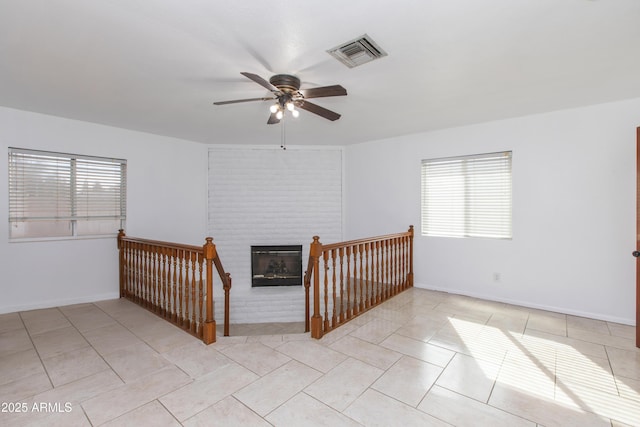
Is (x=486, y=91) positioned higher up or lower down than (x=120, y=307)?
higher up

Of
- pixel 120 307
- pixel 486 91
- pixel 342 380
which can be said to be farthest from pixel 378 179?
pixel 120 307

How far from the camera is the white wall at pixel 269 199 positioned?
5.27 metres

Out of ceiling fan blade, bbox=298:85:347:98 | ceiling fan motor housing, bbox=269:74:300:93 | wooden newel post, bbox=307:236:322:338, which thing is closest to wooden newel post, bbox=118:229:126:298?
wooden newel post, bbox=307:236:322:338

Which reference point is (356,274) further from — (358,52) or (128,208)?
(128,208)

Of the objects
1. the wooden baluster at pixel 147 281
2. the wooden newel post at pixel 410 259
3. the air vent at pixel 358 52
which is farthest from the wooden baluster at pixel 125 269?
the wooden newel post at pixel 410 259

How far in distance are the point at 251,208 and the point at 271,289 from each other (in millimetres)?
1532

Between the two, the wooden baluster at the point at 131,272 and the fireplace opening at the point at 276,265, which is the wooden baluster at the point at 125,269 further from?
the fireplace opening at the point at 276,265

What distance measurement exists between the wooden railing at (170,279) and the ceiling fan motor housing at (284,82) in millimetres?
1503

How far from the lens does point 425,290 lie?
14.5 ft

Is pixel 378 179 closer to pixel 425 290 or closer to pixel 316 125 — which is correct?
pixel 316 125

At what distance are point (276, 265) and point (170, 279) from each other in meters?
2.16

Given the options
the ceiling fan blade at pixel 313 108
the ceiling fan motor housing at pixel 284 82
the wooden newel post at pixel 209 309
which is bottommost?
the wooden newel post at pixel 209 309

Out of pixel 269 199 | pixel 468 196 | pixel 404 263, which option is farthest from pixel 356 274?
pixel 269 199

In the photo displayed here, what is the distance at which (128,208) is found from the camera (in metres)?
4.31
